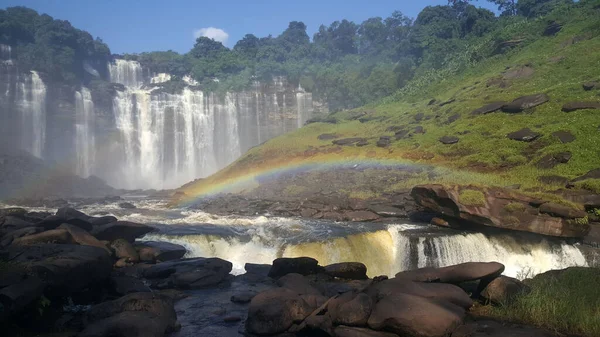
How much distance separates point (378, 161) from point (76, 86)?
46536mm

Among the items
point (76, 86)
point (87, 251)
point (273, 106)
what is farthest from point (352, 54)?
point (87, 251)

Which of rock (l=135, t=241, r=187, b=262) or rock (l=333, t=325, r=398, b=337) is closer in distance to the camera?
rock (l=333, t=325, r=398, b=337)

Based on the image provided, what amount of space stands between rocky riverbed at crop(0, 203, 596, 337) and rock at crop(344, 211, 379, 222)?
9.97 m

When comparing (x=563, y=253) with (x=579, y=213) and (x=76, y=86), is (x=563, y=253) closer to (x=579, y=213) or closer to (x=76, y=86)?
(x=579, y=213)

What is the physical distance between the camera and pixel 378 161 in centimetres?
3850

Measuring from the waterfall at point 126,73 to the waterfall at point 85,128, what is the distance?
456 inches

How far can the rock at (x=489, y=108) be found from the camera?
3794cm

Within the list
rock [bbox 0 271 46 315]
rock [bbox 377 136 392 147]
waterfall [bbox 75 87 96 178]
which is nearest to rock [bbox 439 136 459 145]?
rock [bbox 377 136 392 147]

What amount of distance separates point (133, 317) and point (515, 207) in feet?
49.4

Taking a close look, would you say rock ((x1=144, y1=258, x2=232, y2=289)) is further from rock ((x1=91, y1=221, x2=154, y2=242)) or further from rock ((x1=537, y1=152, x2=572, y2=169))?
rock ((x1=537, y1=152, x2=572, y2=169))

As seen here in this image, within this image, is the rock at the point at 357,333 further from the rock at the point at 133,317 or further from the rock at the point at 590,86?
the rock at the point at 590,86

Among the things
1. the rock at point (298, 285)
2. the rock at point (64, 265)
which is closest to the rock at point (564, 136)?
the rock at point (298, 285)

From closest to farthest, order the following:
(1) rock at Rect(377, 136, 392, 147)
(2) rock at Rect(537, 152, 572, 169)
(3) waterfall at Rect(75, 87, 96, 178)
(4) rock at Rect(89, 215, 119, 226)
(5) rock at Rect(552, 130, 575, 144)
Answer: (4) rock at Rect(89, 215, 119, 226), (2) rock at Rect(537, 152, 572, 169), (5) rock at Rect(552, 130, 575, 144), (1) rock at Rect(377, 136, 392, 147), (3) waterfall at Rect(75, 87, 96, 178)

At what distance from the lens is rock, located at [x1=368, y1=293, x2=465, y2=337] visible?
8.51m
